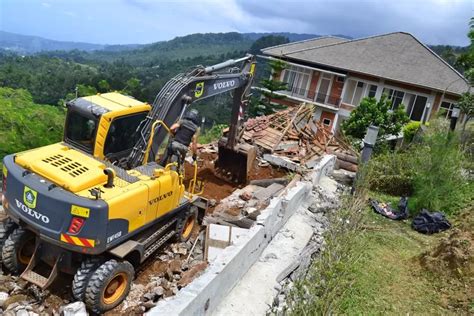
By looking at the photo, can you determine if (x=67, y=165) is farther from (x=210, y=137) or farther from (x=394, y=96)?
(x=394, y=96)

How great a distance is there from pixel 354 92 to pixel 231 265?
28.1 m

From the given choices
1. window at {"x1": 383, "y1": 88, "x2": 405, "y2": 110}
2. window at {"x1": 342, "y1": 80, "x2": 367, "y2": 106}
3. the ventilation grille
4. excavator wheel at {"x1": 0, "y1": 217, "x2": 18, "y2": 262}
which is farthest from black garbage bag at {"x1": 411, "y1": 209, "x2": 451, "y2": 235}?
window at {"x1": 342, "y1": 80, "x2": 367, "y2": 106}

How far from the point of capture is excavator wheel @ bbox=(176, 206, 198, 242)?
7.40 meters

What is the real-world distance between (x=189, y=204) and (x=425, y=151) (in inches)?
289

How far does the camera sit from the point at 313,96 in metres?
33.1

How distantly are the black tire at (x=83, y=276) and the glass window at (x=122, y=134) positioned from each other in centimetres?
169

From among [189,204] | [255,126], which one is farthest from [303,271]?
[255,126]

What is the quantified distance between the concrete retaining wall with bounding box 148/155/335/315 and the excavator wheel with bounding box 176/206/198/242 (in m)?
1.15

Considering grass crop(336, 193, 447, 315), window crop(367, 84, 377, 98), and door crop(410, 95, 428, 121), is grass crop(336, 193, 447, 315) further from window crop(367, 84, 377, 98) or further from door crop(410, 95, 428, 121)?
window crop(367, 84, 377, 98)

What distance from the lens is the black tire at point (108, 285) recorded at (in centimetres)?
536

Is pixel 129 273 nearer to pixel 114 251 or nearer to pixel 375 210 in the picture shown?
pixel 114 251

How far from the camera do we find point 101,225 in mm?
5297

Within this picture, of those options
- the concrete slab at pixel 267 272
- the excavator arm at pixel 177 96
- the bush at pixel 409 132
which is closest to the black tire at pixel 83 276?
the excavator arm at pixel 177 96

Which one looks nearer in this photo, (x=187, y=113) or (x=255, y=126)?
(x=187, y=113)
